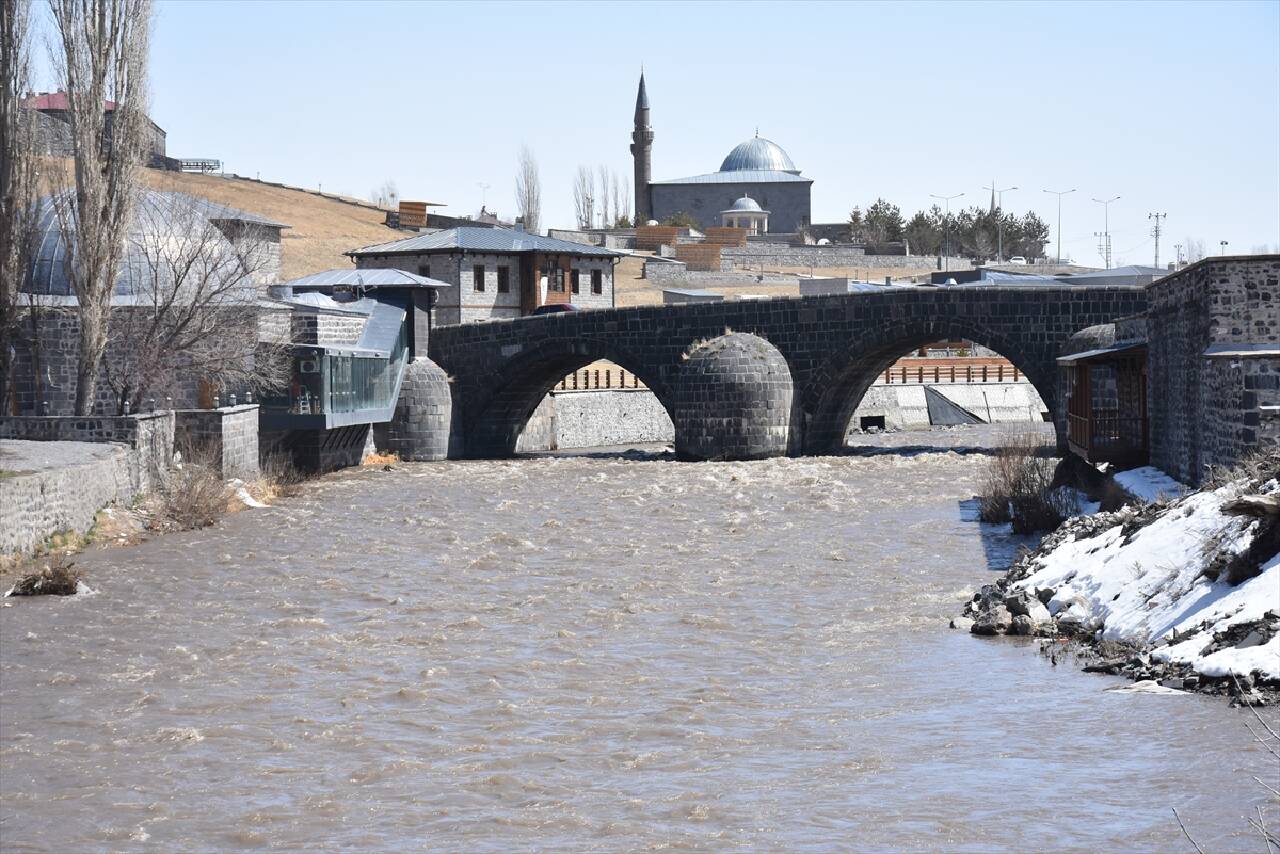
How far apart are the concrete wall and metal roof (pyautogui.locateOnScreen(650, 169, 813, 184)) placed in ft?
0.73

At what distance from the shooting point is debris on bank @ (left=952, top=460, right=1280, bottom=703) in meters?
15.7

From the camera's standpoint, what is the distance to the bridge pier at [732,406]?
45875mm

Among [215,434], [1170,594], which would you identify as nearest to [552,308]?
[215,434]

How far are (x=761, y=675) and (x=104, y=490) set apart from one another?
15032 millimetres

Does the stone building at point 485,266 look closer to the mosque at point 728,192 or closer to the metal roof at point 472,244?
the metal roof at point 472,244

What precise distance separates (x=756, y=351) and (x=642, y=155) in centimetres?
7040

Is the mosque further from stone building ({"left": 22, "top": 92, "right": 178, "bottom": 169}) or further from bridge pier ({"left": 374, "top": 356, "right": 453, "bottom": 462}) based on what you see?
stone building ({"left": 22, "top": 92, "right": 178, "bottom": 169})

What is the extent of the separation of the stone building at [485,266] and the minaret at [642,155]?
49267 millimetres

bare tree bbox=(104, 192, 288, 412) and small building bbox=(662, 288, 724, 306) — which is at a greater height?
small building bbox=(662, 288, 724, 306)

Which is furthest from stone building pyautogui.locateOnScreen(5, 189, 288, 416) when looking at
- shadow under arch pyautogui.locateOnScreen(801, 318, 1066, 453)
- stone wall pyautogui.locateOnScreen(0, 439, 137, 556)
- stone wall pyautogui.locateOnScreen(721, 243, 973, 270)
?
stone wall pyautogui.locateOnScreen(721, 243, 973, 270)

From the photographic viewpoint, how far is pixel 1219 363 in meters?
23.2

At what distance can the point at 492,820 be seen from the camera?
1284 cm

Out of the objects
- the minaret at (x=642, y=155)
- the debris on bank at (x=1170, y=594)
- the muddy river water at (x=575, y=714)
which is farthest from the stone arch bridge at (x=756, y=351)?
the minaret at (x=642, y=155)

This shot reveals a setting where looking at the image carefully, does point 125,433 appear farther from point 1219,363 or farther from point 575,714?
point 1219,363
